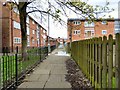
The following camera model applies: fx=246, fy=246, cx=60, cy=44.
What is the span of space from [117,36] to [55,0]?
10122mm

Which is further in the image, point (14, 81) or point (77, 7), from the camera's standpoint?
point (77, 7)

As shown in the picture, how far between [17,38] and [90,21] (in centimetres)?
2827

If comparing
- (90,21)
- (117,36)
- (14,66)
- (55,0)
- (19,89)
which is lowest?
(19,89)

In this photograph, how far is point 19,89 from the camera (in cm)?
712

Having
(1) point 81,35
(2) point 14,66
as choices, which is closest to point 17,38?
(1) point 81,35

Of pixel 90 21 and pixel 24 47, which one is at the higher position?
pixel 90 21

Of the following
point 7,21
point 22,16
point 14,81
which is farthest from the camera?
point 7,21

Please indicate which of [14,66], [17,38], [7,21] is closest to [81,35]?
[17,38]

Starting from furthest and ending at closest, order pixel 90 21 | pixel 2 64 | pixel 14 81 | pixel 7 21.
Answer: pixel 7 21
pixel 90 21
pixel 14 81
pixel 2 64

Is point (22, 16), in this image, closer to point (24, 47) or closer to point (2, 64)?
point (24, 47)

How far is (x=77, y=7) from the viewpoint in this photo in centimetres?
1352

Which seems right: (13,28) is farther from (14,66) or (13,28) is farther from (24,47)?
(14,66)

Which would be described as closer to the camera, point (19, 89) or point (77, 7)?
point (19, 89)

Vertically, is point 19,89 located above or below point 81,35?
below
